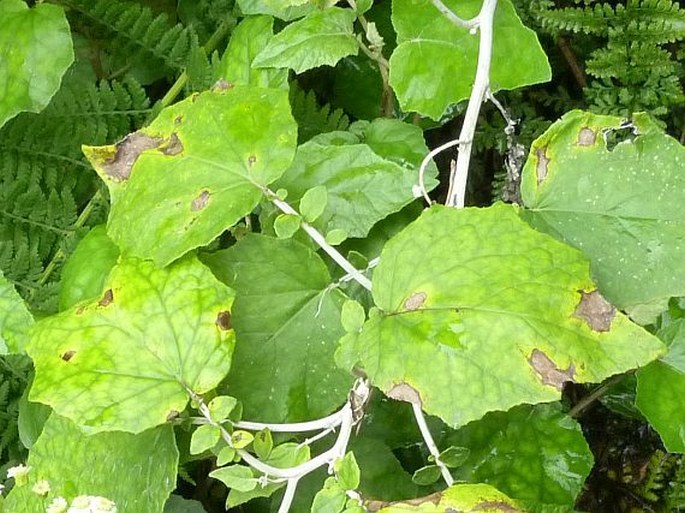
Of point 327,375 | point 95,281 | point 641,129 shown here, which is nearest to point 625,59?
point 641,129

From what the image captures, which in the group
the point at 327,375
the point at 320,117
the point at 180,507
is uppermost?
the point at 320,117

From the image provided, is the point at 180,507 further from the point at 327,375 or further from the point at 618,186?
the point at 618,186

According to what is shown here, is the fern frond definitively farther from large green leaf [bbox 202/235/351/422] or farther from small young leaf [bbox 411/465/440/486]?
small young leaf [bbox 411/465/440/486]

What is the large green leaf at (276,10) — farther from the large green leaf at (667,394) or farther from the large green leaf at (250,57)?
the large green leaf at (667,394)

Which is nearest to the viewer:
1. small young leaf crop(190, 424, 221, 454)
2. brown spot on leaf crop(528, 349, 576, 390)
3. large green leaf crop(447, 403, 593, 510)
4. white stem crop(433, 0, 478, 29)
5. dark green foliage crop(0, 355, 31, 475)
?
brown spot on leaf crop(528, 349, 576, 390)

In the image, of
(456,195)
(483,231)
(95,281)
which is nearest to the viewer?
(483,231)

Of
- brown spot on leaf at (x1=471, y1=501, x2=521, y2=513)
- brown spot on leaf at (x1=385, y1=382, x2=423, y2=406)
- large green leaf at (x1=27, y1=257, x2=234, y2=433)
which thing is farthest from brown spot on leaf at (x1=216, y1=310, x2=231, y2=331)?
brown spot on leaf at (x1=471, y1=501, x2=521, y2=513)

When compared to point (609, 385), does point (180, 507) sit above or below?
below
